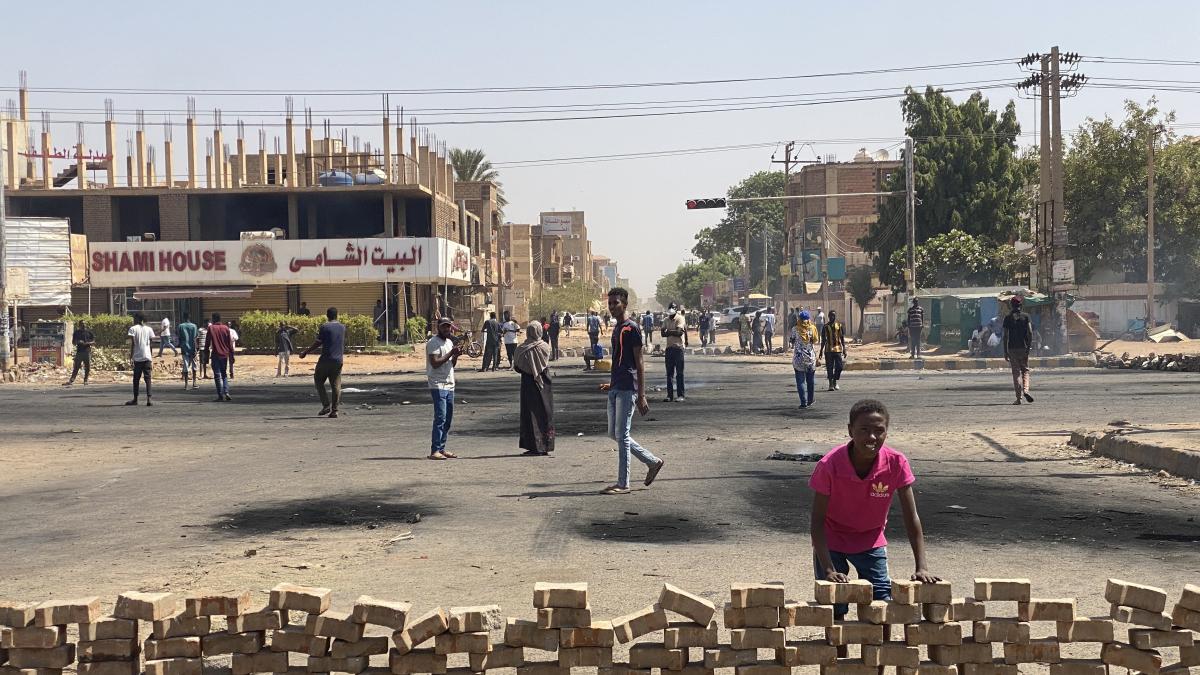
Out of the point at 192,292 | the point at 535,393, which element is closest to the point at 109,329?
the point at 192,292

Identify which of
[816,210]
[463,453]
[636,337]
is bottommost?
[463,453]

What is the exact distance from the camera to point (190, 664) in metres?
5.51

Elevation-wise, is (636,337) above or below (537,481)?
above

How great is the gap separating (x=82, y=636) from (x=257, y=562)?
116 inches

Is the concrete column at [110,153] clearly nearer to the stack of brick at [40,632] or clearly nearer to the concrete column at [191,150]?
the concrete column at [191,150]

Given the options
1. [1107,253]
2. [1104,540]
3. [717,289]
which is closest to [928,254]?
[1107,253]

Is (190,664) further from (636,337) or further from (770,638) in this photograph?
(636,337)

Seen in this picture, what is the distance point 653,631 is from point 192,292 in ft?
175

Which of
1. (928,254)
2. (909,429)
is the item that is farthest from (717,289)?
(909,429)

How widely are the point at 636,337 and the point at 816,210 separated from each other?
278 feet

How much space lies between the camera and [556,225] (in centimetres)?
16312

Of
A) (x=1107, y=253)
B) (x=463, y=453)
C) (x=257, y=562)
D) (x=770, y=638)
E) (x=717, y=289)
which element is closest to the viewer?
(x=770, y=638)

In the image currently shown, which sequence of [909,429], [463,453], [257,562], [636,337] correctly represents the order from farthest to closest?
[909,429]
[463,453]
[636,337]
[257,562]

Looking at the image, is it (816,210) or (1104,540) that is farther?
(816,210)
